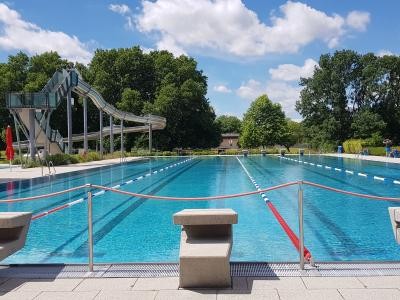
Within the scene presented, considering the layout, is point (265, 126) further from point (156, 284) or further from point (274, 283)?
point (156, 284)

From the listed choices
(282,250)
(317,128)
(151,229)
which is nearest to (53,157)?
(151,229)

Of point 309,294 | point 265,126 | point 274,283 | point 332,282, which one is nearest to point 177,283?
point 274,283

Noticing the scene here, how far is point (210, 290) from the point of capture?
156 inches

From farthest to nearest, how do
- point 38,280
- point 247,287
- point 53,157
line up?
point 53,157 < point 38,280 < point 247,287

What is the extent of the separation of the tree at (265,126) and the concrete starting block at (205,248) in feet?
181

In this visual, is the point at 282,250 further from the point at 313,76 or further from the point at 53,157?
the point at 313,76

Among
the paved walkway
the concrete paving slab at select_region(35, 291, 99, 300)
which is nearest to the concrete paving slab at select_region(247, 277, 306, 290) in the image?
the paved walkway

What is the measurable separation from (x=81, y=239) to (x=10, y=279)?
3.19 m

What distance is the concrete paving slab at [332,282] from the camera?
3.96 m

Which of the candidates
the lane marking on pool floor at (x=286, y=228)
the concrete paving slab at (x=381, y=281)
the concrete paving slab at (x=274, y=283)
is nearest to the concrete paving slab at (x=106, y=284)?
the concrete paving slab at (x=274, y=283)

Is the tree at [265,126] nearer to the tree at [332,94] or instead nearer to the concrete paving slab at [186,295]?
the tree at [332,94]

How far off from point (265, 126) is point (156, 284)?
56.8m

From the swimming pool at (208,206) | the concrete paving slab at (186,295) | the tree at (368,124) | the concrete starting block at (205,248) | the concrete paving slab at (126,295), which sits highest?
the tree at (368,124)

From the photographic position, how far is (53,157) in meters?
25.7
